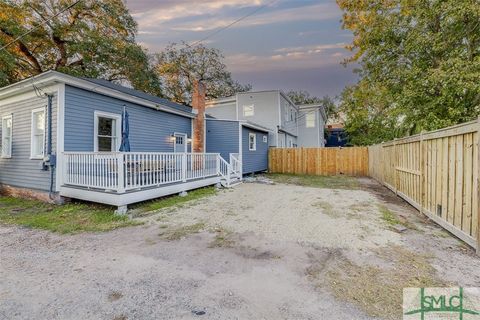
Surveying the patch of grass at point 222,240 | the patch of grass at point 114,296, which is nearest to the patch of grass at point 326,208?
the patch of grass at point 222,240

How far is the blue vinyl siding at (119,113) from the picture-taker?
22.7ft

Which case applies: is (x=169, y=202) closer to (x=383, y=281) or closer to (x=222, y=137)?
(x=383, y=281)

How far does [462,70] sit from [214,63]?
21886mm

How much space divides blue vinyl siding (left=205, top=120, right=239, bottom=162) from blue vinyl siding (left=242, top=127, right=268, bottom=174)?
0.77m

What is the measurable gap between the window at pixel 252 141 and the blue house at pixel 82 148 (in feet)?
17.7

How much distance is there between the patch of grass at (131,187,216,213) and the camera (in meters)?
6.37

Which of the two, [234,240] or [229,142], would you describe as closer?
[234,240]

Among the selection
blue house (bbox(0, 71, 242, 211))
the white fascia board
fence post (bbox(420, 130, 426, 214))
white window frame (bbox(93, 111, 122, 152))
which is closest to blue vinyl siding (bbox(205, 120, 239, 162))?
blue house (bbox(0, 71, 242, 211))

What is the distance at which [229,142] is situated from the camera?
1337 cm

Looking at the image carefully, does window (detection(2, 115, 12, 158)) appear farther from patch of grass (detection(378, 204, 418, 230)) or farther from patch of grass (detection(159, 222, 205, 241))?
patch of grass (detection(378, 204, 418, 230))

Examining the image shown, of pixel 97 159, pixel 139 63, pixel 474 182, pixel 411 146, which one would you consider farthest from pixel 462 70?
pixel 139 63

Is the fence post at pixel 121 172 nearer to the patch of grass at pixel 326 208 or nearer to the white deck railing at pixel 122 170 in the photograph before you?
the white deck railing at pixel 122 170

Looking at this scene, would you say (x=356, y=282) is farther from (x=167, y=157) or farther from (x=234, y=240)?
(x=167, y=157)

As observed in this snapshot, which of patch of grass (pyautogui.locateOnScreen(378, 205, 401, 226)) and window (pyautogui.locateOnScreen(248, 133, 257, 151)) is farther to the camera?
window (pyautogui.locateOnScreen(248, 133, 257, 151))
